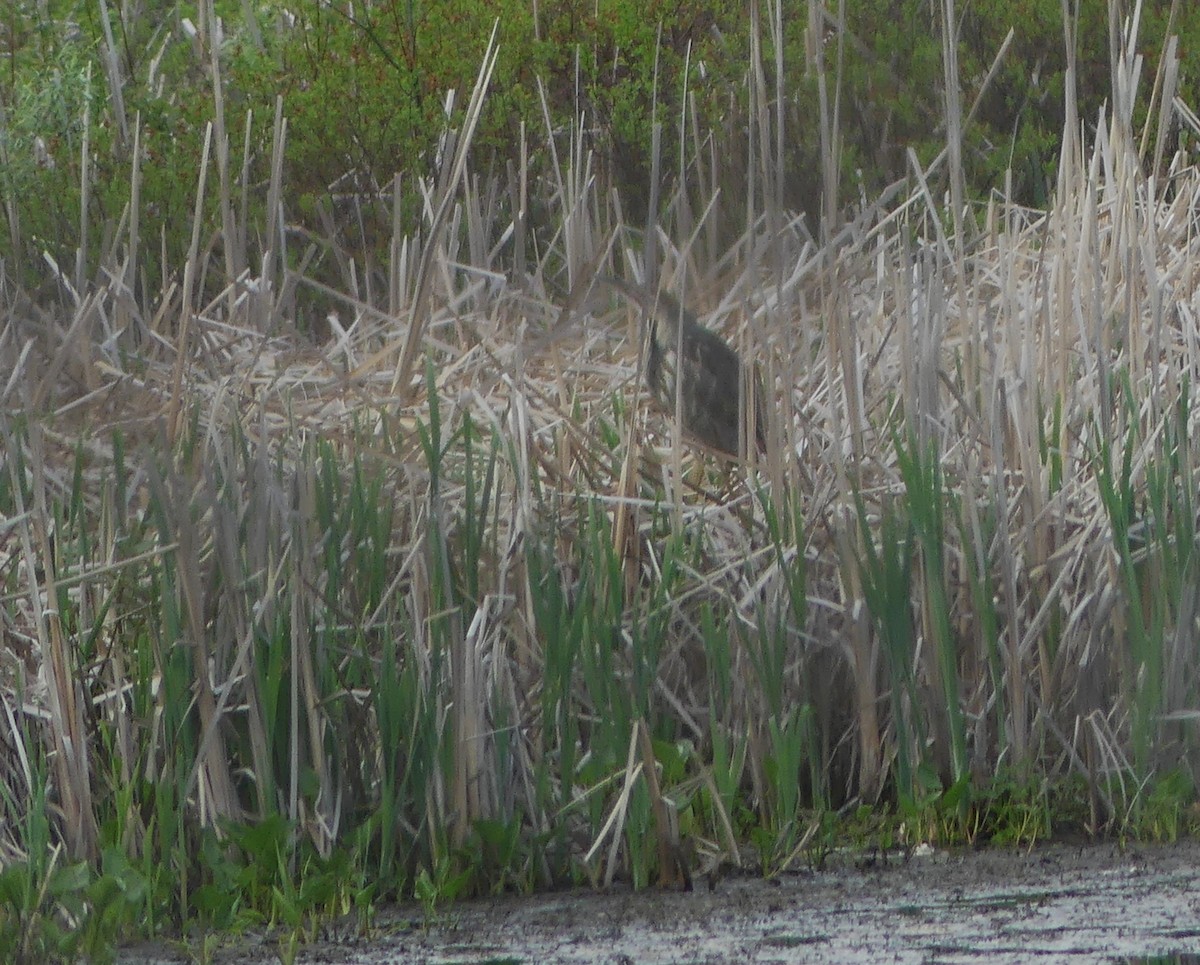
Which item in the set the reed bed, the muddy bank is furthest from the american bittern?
the muddy bank

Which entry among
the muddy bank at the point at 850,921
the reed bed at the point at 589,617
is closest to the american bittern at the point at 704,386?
the reed bed at the point at 589,617

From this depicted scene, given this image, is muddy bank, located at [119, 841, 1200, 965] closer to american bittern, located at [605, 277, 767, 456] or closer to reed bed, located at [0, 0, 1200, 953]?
reed bed, located at [0, 0, 1200, 953]

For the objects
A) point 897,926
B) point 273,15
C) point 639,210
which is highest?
point 273,15

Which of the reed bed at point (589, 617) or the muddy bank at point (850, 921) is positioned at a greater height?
the reed bed at point (589, 617)

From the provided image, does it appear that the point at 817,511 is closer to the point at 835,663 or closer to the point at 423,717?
the point at 835,663

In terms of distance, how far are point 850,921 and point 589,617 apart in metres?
0.63

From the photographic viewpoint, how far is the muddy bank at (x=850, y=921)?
2648 millimetres

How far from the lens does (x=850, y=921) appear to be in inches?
111

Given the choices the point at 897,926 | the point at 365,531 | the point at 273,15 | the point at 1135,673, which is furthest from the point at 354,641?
the point at 273,15

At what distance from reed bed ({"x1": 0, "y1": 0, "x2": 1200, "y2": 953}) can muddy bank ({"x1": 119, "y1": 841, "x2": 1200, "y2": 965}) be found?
0.27 feet

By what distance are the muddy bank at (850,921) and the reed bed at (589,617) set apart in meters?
0.08

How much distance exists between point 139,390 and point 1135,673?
2.12 meters

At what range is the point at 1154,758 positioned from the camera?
3.29m

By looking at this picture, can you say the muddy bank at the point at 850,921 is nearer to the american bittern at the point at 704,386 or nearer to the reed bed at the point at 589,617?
the reed bed at the point at 589,617
